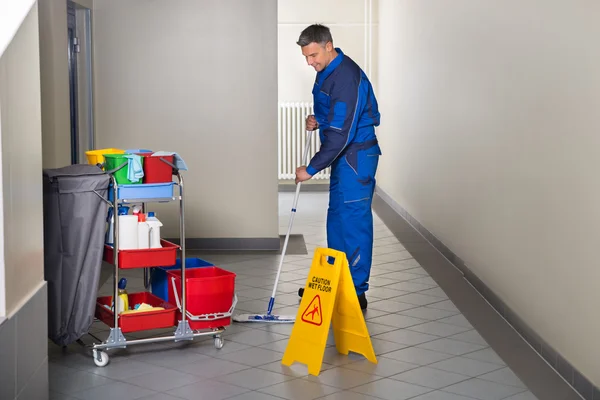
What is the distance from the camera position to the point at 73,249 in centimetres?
356

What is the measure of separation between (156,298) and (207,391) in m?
0.79

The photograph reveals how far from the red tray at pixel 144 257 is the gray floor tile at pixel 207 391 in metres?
0.60

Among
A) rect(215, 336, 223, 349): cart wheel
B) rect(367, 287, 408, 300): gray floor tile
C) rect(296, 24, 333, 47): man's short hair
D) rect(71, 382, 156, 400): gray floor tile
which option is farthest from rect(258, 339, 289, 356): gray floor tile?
rect(296, 24, 333, 47): man's short hair

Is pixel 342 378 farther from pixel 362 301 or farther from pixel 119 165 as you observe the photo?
pixel 119 165

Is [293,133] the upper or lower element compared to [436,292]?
upper

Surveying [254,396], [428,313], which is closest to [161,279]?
[254,396]

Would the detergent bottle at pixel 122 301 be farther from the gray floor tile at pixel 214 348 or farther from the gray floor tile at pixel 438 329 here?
the gray floor tile at pixel 438 329

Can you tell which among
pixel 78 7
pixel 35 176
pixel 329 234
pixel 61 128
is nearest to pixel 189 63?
pixel 78 7

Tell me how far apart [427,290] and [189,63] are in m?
2.43

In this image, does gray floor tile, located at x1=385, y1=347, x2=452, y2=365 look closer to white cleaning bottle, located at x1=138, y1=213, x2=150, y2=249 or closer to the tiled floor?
the tiled floor

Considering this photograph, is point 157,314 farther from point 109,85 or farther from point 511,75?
point 109,85

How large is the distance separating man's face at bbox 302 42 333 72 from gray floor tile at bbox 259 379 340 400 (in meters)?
1.67

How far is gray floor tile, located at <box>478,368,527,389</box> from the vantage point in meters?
3.38

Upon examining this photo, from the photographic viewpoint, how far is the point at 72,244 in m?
3.56
